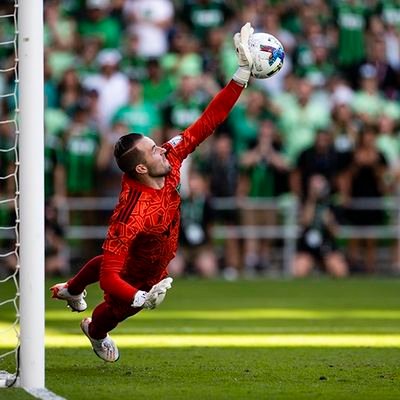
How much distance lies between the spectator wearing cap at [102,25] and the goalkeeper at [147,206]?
494 inches

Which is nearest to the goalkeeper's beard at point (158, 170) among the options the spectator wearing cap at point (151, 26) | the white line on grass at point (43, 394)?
the white line on grass at point (43, 394)

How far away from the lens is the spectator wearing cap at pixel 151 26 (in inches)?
829

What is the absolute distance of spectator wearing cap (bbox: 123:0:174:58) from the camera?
2105 centimetres

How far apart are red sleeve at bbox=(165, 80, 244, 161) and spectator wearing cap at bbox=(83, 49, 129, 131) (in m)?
A: 11.1

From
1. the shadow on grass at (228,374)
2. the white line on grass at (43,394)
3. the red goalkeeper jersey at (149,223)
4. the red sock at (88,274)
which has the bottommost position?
the shadow on grass at (228,374)

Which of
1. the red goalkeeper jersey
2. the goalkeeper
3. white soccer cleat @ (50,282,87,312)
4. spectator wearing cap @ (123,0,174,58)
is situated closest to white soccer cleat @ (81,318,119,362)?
white soccer cleat @ (50,282,87,312)

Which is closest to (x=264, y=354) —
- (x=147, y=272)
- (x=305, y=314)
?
(x=147, y=272)

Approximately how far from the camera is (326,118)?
20.0 meters

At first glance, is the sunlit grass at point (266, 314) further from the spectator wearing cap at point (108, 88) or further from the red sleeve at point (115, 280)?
the spectator wearing cap at point (108, 88)

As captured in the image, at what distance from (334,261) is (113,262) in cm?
1175

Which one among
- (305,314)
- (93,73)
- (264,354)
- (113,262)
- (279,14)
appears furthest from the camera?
(279,14)

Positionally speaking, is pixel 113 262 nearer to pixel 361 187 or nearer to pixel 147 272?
pixel 147 272

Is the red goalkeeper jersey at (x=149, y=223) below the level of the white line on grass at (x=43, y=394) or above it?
above

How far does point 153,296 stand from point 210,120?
154cm
